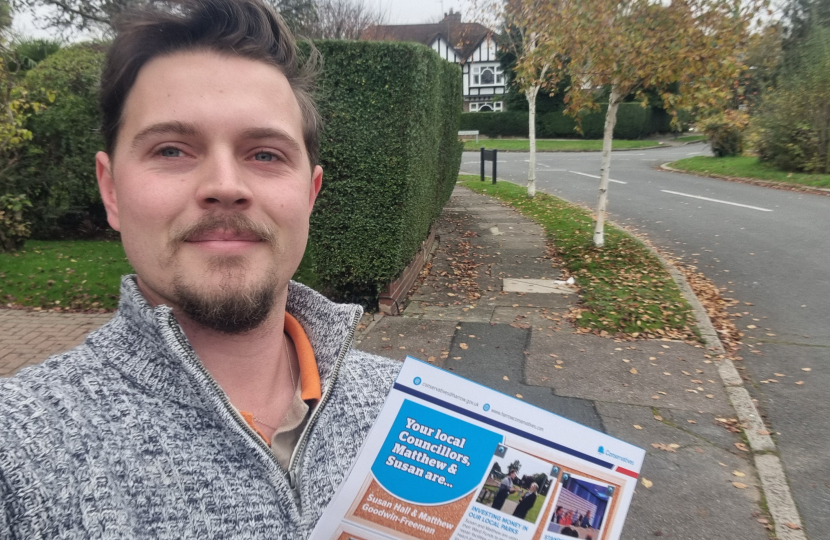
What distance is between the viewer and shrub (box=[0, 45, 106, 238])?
9617 millimetres

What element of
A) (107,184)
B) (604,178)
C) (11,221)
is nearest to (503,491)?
(107,184)

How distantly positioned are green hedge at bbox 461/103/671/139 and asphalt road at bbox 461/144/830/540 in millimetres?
19586

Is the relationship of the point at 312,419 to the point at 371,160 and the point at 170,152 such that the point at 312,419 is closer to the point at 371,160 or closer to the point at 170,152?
the point at 170,152

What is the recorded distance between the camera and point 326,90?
5703mm

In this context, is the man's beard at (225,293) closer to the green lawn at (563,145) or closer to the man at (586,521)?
the man at (586,521)

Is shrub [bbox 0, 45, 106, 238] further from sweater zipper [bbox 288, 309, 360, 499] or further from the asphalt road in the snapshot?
the asphalt road

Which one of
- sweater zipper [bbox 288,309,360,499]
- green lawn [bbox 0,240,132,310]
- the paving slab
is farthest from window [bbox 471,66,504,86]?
sweater zipper [bbox 288,309,360,499]

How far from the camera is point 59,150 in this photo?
32.3 feet

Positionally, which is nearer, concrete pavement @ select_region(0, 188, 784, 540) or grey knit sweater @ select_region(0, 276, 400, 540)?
grey knit sweater @ select_region(0, 276, 400, 540)

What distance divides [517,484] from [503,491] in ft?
0.09

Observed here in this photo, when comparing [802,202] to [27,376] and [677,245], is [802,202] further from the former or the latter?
[27,376]

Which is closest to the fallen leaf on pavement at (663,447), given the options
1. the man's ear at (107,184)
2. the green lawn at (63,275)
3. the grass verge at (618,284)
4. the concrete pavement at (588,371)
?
the concrete pavement at (588,371)

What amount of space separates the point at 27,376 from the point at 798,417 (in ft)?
16.2

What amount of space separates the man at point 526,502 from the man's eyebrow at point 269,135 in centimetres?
91
